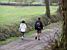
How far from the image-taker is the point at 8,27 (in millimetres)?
23484

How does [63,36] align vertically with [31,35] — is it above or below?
above

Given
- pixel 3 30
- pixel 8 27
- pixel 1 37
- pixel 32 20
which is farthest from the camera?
pixel 32 20

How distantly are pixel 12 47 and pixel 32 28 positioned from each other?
9.42 metres

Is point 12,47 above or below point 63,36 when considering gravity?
below

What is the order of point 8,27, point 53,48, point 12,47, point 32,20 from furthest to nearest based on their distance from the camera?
1. point 32,20
2. point 8,27
3. point 12,47
4. point 53,48

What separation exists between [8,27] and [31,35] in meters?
2.30

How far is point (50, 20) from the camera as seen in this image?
112 ft

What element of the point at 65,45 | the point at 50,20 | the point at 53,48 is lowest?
the point at 50,20

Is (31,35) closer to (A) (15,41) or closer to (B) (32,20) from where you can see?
(A) (15,41)

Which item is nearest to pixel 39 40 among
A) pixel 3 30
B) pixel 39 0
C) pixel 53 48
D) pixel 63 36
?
pixel 3 30

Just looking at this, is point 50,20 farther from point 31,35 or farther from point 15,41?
point 15,41

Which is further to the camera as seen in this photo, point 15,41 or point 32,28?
point 32,28

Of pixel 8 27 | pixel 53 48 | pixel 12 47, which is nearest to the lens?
pixel 53 48

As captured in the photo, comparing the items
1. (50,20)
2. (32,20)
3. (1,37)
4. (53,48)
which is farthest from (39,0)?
(53,48)
